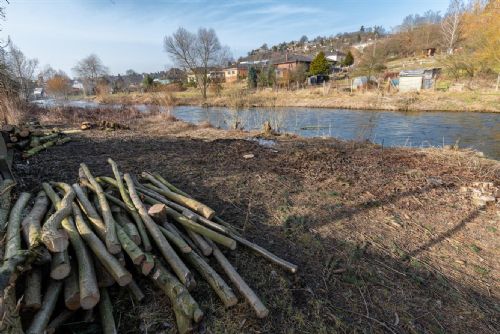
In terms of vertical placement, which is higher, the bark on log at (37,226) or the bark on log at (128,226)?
the bark on log at (37,226)

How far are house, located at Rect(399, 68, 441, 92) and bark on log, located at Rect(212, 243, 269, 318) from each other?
Answer: 3092 cm

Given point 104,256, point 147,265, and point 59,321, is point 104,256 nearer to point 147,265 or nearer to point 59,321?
point 147,265

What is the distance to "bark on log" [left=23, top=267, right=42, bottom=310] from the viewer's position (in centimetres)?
197

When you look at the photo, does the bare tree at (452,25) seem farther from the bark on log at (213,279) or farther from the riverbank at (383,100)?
the bark on log at (213,279)

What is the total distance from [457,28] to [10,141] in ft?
197

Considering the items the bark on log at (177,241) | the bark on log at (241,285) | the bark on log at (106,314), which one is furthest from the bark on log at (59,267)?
the bark on log at (241,285)

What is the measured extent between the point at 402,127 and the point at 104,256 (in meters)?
17.3

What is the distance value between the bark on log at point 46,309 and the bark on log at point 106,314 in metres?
0.33

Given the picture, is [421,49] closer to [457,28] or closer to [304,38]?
[457,28]

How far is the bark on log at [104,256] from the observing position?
2275mm

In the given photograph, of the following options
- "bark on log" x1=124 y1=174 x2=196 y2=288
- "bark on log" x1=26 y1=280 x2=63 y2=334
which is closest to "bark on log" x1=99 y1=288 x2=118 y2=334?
"bark on log" x1=26 y1=280 x2=63 y2=334

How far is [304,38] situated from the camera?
5349 inches

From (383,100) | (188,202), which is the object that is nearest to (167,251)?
(188,202)

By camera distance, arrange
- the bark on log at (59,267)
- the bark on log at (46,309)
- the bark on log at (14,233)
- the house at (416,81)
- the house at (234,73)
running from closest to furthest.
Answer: the bark on log at (46,309) < the bark on log at (59,267) < the bark on log at (14,233) < the house at (416,81) < the house at (234,73)
